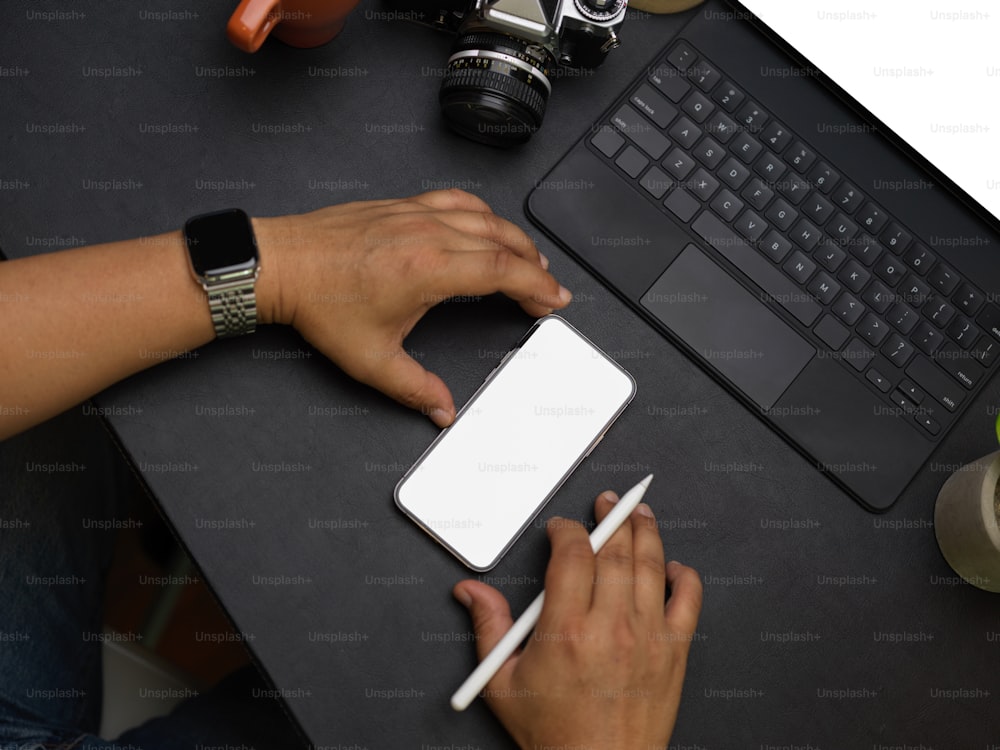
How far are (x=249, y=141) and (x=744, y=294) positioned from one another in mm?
471

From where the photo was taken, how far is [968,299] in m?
0.75

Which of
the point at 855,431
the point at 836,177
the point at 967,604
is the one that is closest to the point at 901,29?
the point at 836,177

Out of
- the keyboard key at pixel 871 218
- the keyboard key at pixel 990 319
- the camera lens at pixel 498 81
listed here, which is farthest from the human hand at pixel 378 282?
the keyboard key at pixel 990 319

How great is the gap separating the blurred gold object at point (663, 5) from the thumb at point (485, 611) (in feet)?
1.81

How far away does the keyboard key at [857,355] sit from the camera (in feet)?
2.39

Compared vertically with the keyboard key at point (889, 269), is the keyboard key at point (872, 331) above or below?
below

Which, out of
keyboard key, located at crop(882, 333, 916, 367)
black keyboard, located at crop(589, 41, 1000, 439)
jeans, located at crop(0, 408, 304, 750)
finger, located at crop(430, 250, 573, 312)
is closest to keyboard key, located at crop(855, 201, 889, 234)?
black keyboard, located at crop(589, 41, 1000, 439)

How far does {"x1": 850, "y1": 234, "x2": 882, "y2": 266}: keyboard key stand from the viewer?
2.43 feet

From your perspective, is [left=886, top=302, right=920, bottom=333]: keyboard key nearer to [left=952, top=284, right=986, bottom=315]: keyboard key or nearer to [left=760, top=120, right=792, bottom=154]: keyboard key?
[left=952, top=284, right=986, bottom=315]: keyboard key

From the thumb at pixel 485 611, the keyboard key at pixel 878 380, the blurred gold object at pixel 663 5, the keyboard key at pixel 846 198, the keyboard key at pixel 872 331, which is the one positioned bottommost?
the thumb at pixel 485 611

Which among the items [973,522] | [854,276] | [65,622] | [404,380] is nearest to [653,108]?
[854,276]

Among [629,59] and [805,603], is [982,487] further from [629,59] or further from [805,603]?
[629,59]

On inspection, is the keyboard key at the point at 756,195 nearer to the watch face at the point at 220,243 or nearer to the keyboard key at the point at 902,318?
the keyboard key at the point at 902,318

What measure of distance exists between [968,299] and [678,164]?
0.31 m
